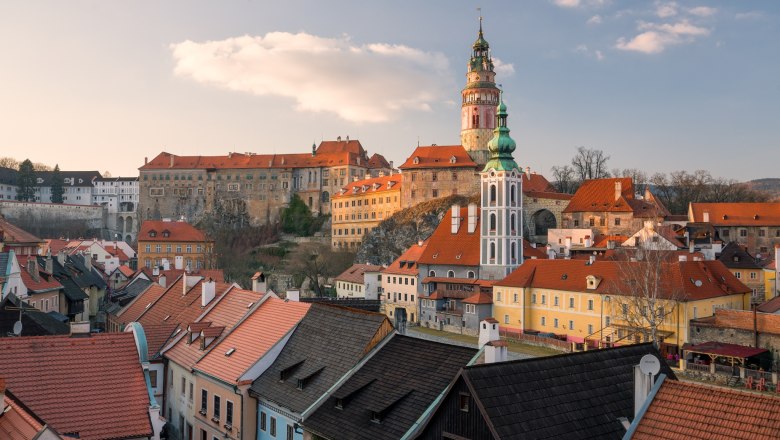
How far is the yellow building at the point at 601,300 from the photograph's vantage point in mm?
41188

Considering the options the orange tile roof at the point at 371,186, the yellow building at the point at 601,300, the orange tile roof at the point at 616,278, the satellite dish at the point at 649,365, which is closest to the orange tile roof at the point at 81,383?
the satellite dish at the point at 649,365

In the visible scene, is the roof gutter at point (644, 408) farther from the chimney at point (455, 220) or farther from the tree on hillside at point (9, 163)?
the tree on hillside at point (9, 163)

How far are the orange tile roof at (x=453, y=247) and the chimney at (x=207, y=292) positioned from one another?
3702 cm

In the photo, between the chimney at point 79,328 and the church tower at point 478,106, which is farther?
the church tower at point 478,106

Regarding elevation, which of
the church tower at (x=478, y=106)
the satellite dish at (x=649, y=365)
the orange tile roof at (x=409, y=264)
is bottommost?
the orange tile roof at (x=409, y=264)

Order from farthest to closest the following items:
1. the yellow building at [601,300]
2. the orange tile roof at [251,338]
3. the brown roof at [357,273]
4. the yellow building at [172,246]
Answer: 1. the yellow building at [172,246]
2. the brown roof at [357,273]
3. the yellow building at [601,300]
4. the orange tile roof at [251,338]

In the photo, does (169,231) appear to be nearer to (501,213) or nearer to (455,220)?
(455,220)

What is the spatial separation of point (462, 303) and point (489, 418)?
47396 mm

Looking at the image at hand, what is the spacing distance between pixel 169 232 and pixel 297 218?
3055 centimetres

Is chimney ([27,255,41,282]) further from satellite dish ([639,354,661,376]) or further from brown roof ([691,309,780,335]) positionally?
brown roof ([691,309,780,335])

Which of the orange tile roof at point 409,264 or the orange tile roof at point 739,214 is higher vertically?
the orange tile roof at point 739,214

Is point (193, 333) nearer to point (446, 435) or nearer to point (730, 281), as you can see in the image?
point (446, 435)

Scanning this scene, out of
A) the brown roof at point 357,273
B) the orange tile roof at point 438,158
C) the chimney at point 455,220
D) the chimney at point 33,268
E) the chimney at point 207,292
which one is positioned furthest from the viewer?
the orange tile roof at point 438,158

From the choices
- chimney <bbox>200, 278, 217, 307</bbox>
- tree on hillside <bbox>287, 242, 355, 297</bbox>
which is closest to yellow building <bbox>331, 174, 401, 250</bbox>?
tree on hillside <bbox>287, 242, 355, 297</bbox>
